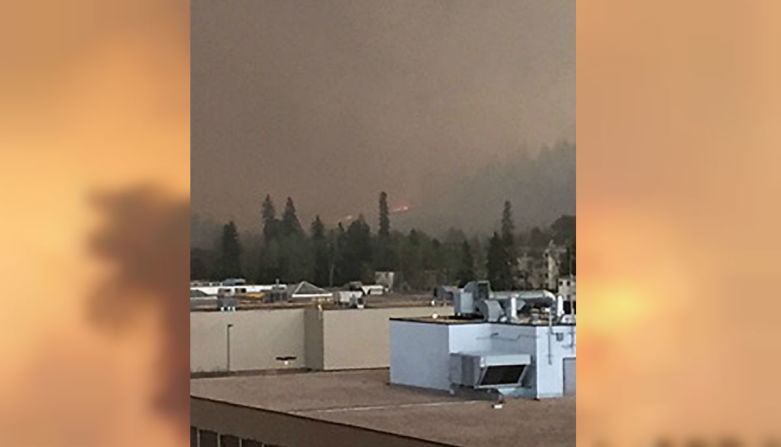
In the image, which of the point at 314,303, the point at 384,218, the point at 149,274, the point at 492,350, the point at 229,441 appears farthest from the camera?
the point at 384,218

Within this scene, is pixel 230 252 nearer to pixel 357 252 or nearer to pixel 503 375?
pixel 357 252

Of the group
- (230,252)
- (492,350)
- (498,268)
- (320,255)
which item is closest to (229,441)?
(492,350)

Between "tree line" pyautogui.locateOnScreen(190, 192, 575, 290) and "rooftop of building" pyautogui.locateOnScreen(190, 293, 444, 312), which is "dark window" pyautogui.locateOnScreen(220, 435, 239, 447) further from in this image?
"tree line" pyautogui.locateOnScreen(190, 192, 575, 290)

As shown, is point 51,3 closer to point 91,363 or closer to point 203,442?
point 91,363

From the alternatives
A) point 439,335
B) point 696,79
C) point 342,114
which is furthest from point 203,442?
point 696,79

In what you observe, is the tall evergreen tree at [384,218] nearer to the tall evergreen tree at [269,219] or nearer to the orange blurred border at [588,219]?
the tall evergreen tree at [269,219]

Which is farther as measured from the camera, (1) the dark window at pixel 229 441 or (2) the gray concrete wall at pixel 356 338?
(2) the gray concrete wall at pixel 356 338

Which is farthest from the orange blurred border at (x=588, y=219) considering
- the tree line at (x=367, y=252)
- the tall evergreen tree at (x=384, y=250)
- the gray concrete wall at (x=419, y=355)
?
the tall evergreen tree at (x=384, y=250)
